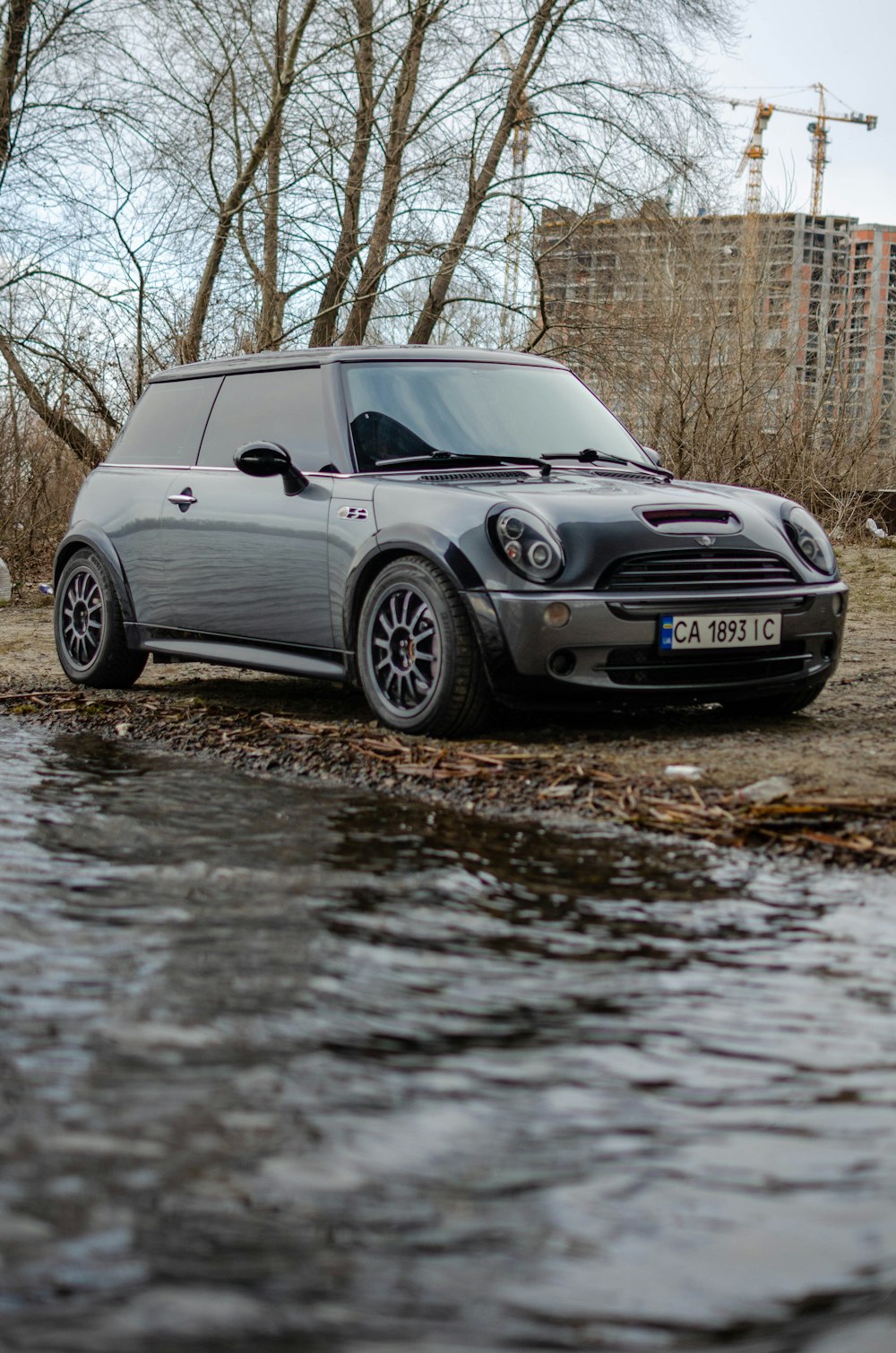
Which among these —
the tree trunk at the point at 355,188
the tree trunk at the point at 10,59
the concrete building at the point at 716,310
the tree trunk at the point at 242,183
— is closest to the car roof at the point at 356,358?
the concrete building at the point at 716,310

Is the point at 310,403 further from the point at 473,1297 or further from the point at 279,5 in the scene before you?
the point at 279,5

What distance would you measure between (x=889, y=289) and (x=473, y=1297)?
17.1 meters

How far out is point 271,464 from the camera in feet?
22.4

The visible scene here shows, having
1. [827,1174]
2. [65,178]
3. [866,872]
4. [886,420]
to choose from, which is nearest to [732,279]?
[886,420]

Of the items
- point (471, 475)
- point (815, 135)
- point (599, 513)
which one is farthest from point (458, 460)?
point (815, 135)

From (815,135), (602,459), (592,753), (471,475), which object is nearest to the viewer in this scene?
(592,753)

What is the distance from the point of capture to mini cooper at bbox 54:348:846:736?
19.1ft

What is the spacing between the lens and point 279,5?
676 inches

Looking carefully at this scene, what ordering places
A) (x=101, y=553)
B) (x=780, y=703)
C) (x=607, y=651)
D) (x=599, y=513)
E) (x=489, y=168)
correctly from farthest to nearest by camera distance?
(x=489, y=168) → (x=101, y=553) → (x=780, y=703) → (x=599, y=513) → (x=607, y=651)

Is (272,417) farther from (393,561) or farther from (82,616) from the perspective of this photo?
(82,616)

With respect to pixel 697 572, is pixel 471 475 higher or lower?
higher

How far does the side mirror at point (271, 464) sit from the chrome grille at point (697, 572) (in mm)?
1595

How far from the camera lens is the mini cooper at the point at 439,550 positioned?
19.1 ft

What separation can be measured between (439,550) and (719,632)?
1075 millimetres
